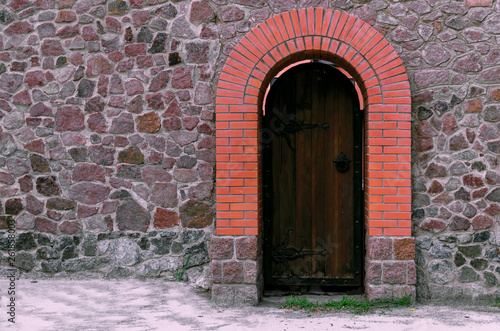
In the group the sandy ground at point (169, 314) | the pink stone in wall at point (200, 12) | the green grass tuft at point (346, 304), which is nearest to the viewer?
the sandy ground at point (169, 314)

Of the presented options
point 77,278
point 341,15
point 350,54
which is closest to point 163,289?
point 77,278

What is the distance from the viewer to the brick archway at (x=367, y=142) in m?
4.08

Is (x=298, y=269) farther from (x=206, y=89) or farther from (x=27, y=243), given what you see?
(x=27, y=243)

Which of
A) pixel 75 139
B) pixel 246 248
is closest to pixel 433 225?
pixel 246 248

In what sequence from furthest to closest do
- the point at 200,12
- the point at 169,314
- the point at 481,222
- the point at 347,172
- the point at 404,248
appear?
1. the point at 347,172
2. the point at 200,12
3. the point at 481,222
4. the point at 404,248
5. the point at 169,314

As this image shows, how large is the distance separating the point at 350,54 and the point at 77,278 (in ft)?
12.3

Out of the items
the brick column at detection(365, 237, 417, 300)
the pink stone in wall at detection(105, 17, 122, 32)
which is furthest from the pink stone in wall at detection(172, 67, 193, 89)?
the brick column at detection(365, 237, 417, 300)

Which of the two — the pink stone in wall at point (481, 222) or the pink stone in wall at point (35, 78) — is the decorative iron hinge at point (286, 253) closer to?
the pink stone in wall at point (481, 222)

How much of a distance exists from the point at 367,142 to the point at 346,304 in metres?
1.63

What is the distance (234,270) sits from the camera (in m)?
4.14

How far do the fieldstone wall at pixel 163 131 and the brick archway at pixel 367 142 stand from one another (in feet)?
0.40

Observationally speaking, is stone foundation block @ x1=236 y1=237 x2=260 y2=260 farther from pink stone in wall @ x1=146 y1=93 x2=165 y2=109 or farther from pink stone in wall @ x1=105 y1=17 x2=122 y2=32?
pink stone in wall @ x1=105 y1=17 x2=122 y2=32

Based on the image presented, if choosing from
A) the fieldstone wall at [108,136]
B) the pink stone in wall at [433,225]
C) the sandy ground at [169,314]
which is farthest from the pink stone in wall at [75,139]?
the pink stone in wall at [433,225]

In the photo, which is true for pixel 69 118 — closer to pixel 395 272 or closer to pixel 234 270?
pixel 234 270
